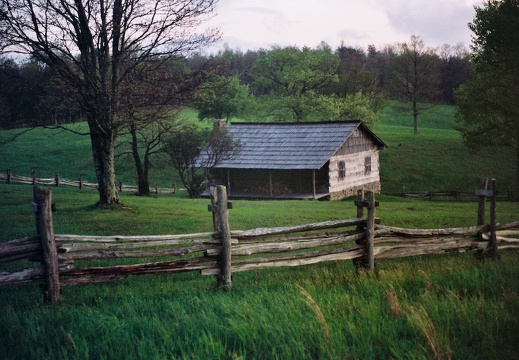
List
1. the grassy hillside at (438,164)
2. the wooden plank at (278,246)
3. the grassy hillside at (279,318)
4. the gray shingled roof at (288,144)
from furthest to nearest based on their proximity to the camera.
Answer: the grassy hillside at (438,164) → the gray shingled roof at (288,144) → the wooden plank at (278,246) → the grassy hillside at (279,318)

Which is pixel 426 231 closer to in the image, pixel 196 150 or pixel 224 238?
pixel 224 238

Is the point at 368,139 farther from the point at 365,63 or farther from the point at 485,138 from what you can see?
the point at 365,63

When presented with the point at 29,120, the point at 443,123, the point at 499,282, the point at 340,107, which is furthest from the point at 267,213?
the point at 443,123

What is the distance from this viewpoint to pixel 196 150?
27.1m

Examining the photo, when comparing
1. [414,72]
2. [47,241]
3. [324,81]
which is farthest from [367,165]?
[47,241]

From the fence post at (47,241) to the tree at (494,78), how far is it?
2602cm

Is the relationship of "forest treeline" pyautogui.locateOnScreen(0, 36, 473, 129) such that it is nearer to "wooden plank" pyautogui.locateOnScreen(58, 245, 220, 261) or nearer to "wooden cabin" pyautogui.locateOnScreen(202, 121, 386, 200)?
"wooden cabin" pyautogui.locateOnScreen(202, 121, 386, 200)

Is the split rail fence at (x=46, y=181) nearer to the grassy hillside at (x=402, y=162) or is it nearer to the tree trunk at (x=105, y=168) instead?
the grassy hillside at (x=402, y=162)

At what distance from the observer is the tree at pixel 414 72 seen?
5538 centimetres

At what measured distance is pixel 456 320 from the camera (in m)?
5.95

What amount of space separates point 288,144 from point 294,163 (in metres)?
2.35

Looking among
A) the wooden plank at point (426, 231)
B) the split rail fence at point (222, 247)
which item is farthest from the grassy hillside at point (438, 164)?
the split rail fence at point (222, 247)

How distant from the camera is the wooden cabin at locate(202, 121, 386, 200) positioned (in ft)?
106

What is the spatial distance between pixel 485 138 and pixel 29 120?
80.1 ft
